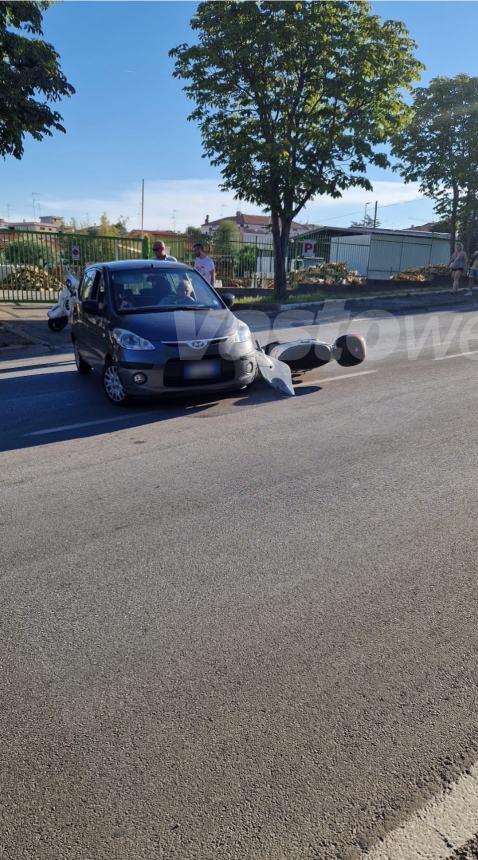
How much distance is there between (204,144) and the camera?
18656 millimetres

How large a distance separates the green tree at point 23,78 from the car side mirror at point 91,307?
18.7 ft

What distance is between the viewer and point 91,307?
25.3 feet

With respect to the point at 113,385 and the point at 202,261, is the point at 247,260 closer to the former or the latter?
the point at 202,261

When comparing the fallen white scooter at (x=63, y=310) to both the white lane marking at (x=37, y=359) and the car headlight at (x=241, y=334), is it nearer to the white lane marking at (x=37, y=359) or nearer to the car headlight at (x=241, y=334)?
the white lane marking at (x=37, y=359)

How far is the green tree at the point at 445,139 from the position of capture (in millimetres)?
28484

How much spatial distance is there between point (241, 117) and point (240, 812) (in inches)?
757

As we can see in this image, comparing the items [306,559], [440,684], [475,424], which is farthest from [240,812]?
[475,424]

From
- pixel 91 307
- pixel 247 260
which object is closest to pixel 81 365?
pixel 91 307

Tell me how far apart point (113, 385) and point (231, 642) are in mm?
4528

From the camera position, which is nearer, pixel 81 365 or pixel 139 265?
pixel 139 265

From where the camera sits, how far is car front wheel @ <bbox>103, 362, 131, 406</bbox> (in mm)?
6759

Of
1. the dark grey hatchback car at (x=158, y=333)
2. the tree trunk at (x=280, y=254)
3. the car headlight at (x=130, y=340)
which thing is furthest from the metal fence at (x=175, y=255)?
the car headlight at (x=130, y=340)

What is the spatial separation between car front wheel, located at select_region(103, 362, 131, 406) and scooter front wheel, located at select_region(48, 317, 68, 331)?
6.24 meters

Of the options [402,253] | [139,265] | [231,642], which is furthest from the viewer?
[402,253]
